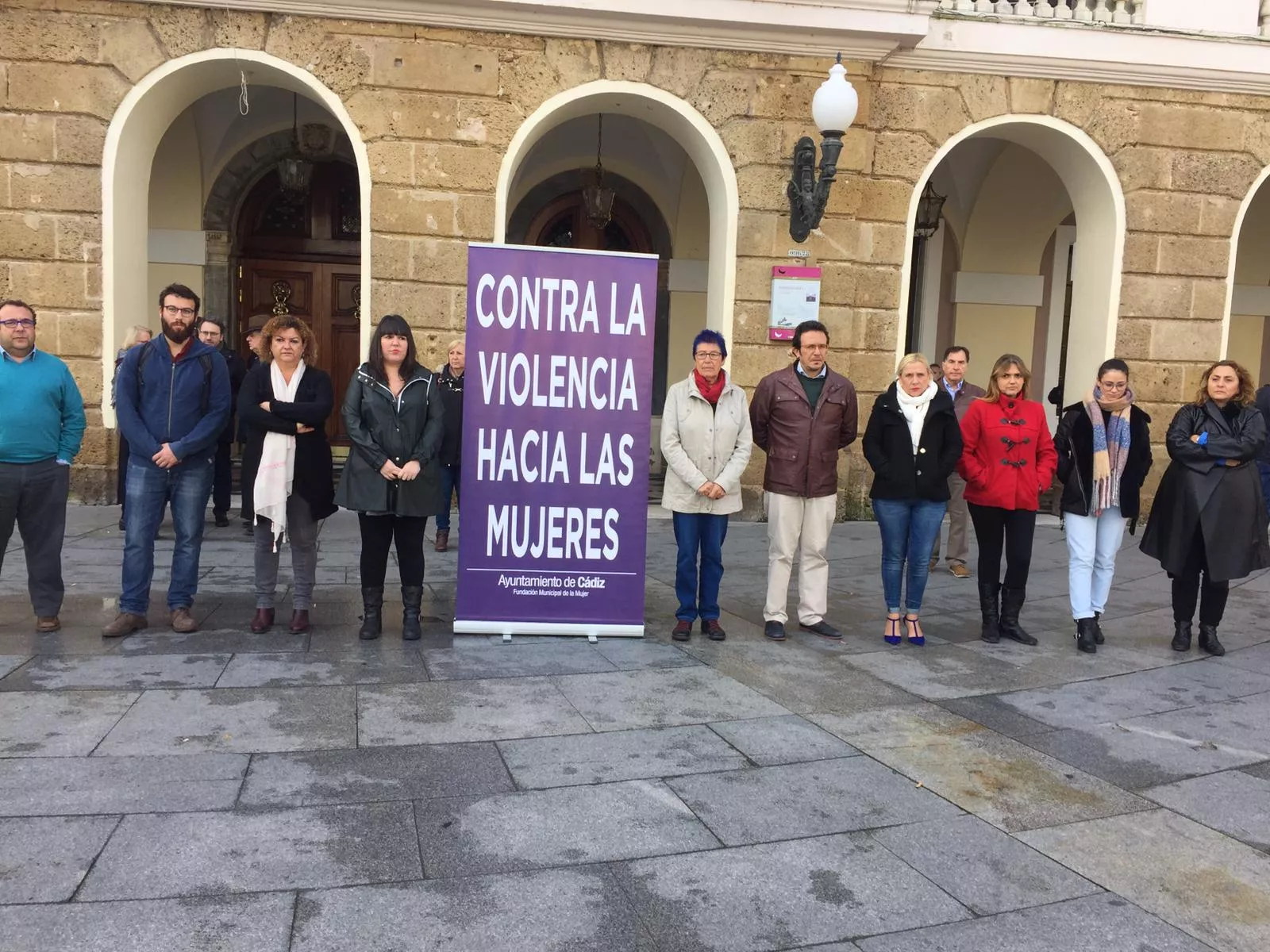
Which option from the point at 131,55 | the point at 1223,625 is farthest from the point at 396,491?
the point at 131,55

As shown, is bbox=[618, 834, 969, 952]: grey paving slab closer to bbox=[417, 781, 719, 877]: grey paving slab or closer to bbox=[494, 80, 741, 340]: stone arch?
bbox=[417, 781, 719, 877]: grey paving slab

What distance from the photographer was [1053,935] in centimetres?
282

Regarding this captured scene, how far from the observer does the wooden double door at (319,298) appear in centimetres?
1280

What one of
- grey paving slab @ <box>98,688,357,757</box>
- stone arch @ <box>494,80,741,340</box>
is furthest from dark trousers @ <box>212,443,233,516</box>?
grey paving slab @ <box>98,688,357,757</box>

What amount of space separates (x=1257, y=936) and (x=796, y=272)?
7971 millimetres

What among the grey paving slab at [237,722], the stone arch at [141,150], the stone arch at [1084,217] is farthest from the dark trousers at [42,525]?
the stone arch at [1084,217]

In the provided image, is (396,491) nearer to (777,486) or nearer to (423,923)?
(777,486)

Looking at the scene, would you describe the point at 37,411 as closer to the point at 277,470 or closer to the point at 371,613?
the point at 277,470

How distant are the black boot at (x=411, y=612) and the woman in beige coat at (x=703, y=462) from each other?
1.47 metres

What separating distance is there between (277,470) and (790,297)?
600cm

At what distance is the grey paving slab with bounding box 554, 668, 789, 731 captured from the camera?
450 cm

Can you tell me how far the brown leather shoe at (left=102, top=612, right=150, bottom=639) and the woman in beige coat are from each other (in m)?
2.99

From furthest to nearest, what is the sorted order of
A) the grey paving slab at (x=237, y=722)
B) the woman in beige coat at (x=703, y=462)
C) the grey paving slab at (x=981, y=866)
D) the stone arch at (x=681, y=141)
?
the stone arch at (x=681, y=141) < the woman in beige coat at (x=703, y=462) < the grey paving slab at (x=237, y=722) < the grey paving slab at (x=981, y=866)

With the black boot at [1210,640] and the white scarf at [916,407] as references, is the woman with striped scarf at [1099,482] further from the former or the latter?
the white scarf at [916,407]
